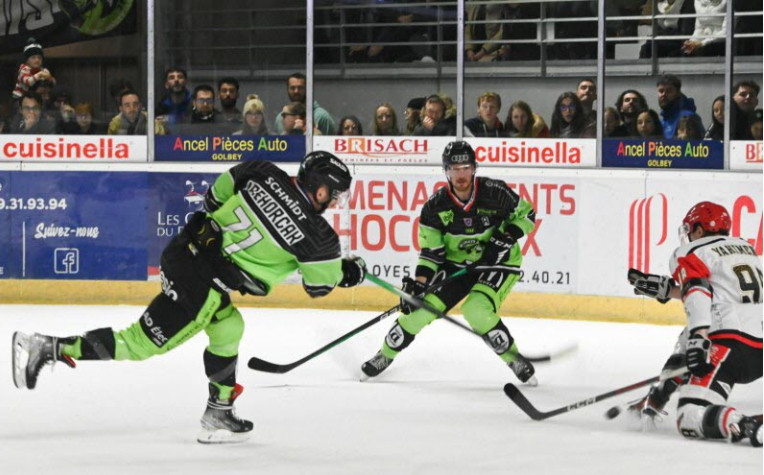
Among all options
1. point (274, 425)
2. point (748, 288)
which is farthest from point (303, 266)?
point (748, 288)

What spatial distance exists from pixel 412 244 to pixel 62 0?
3070mm

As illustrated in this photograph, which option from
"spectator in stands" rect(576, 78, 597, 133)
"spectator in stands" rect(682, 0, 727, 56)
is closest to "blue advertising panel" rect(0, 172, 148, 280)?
"spectator in stands" rect(576, 78, 597, 133)

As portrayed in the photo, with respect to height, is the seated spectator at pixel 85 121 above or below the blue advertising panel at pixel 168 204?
above

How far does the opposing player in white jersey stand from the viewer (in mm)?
4562

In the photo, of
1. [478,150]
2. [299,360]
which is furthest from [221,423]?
[478,150]

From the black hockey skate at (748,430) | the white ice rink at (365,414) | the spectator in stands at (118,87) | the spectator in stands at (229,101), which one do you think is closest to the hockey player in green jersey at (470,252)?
the white ice rink at (365,414)

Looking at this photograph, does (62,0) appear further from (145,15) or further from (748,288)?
(748,288)

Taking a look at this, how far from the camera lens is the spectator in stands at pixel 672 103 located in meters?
8.03

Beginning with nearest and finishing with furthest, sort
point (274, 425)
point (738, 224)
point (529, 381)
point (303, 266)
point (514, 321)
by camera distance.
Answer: point (303, 266) < point (274, 425) < point (529, 381) < point (738, 224) < point (514, 321)

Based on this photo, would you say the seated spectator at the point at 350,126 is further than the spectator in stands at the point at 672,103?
Yes

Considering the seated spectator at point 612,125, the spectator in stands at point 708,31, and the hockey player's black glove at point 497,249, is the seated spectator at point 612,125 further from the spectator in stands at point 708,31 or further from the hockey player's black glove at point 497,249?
the hockey player's black glove at point 497,249

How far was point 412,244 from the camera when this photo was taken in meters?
8.35

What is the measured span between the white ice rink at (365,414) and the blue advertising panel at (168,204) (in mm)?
1081

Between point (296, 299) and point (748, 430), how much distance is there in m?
4.45
